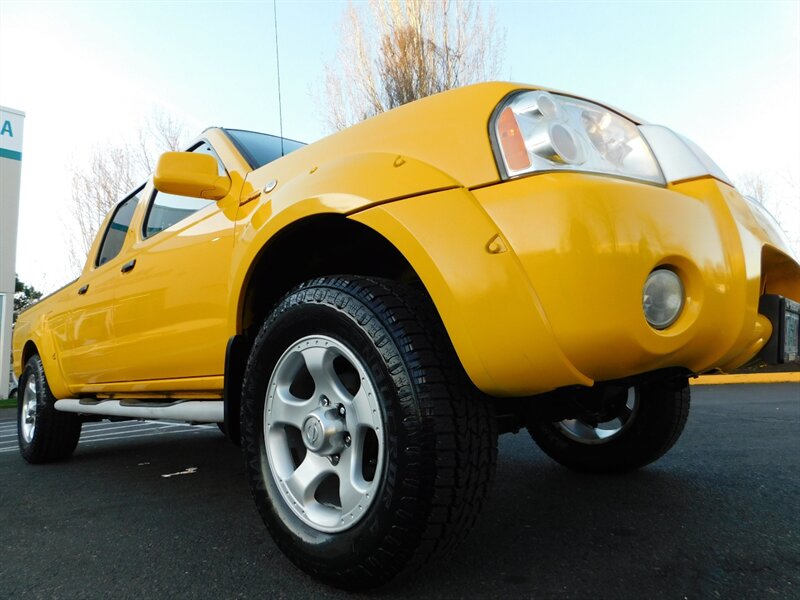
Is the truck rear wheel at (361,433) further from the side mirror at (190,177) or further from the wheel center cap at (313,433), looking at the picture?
the side mirror at (190,177)

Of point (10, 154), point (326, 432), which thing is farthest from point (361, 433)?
point (10, 154)

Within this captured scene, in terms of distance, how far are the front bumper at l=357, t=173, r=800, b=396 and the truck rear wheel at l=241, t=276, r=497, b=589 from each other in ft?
0.39

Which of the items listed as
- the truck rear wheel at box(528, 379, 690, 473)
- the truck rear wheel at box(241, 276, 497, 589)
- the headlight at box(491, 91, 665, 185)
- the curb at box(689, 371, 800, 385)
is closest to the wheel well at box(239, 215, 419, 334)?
the truck rear wheel at box(241, 276, 497, 589)

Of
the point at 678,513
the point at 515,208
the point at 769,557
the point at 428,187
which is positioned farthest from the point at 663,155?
the point at 678,513

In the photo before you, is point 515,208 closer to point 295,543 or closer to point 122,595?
point 295,543

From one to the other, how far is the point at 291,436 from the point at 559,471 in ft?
5.41

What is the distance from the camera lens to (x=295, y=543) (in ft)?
4.99

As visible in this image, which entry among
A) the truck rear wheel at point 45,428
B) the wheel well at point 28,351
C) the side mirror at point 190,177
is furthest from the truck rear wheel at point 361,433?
the wheel well at point 28,351

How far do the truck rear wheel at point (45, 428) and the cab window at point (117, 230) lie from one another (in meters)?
0.96

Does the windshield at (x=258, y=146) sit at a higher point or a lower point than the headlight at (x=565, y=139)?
higher

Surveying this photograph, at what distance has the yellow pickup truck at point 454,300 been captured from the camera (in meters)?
1.27

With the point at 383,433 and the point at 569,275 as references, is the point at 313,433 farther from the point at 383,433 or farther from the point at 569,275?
the point at 569,275

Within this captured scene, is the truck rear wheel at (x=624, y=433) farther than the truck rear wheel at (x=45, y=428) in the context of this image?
No

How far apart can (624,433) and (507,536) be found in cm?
102
